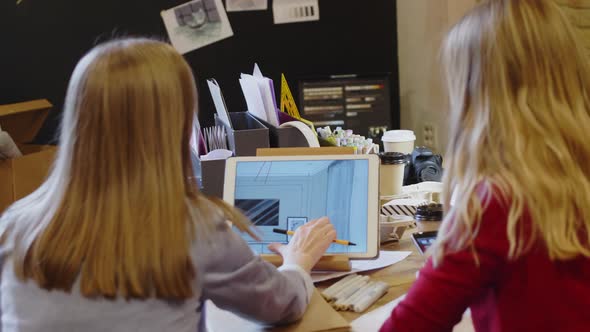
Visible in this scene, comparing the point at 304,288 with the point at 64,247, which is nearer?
the point at 64,247

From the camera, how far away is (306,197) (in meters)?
1.53

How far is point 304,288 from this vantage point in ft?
4.16

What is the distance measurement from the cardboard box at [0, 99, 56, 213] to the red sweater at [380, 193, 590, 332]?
7.43 ft

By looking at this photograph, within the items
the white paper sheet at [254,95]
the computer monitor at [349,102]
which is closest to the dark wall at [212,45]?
the computer monitor at [349,102]

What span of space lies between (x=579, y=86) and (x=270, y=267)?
55cm

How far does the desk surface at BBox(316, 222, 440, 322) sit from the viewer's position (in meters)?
1.38

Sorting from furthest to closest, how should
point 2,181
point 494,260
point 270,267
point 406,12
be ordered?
point 406,12 → point 2,181 → point 270,267 → point 494,260

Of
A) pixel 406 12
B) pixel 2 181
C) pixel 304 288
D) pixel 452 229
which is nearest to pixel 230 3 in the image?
pixel 406 12

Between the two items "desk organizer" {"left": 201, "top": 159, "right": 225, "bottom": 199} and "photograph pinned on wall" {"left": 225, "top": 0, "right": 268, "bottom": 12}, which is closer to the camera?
"desk organizer" {"left": 201, "top": 159, "right": 225, "bottom": 199}

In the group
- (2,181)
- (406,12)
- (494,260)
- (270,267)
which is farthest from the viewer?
(406,12)

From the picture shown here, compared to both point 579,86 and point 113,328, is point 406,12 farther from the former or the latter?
point 113,328

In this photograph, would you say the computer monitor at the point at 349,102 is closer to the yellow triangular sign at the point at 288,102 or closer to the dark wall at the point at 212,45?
the dark wall at the point at 212,45

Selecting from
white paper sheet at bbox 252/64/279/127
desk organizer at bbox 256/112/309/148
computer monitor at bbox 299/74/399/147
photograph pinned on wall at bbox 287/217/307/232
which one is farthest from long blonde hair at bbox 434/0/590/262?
computer monitor at bbox 299/74/399/147

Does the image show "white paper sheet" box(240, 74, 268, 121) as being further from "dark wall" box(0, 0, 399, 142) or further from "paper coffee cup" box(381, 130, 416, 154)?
"dark wall" box(0, 0, 399, 142)
